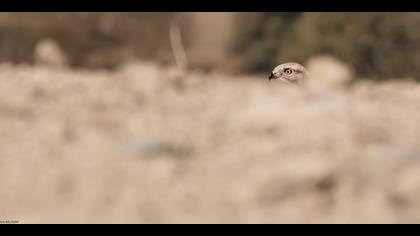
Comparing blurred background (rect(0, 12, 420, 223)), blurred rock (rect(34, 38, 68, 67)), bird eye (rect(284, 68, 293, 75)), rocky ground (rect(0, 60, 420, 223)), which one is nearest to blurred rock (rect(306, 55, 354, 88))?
blurred background (rect(0, 12, 420, 223))

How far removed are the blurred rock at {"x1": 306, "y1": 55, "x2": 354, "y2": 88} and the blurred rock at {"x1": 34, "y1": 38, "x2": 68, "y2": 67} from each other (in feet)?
12.0

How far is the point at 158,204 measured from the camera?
6.27 meters

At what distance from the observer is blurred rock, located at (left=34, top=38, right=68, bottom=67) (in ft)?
36.2

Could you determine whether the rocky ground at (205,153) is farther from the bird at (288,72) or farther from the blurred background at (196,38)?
the bird at (288,72)

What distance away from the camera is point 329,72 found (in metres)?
10.1

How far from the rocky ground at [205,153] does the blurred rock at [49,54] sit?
5.18ft

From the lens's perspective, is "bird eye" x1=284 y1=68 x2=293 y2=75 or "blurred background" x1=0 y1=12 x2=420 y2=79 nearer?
"bird eye" x1=284 y1=68 x2=293 y2=75

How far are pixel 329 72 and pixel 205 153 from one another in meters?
3.41

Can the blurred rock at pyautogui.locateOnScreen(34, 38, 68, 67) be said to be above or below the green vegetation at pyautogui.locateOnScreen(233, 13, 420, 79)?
above

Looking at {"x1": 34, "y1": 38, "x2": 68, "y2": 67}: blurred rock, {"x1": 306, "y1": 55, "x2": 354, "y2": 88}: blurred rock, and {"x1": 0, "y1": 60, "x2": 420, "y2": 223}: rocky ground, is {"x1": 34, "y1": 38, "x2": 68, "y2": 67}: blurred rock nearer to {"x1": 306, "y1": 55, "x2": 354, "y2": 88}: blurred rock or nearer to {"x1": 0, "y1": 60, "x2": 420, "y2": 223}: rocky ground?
{"x1": 0, "y1": 60, "x2": 420, "y2": 223}: rocky ground

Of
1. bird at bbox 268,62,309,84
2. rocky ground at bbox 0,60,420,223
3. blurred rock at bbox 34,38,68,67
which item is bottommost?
bird at bbox 268,62,309,84

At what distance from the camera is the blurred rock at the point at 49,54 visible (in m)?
11.0

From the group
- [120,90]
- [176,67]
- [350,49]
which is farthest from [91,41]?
[350,49]

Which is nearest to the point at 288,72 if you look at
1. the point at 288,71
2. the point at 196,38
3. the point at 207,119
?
the point at 288,71
